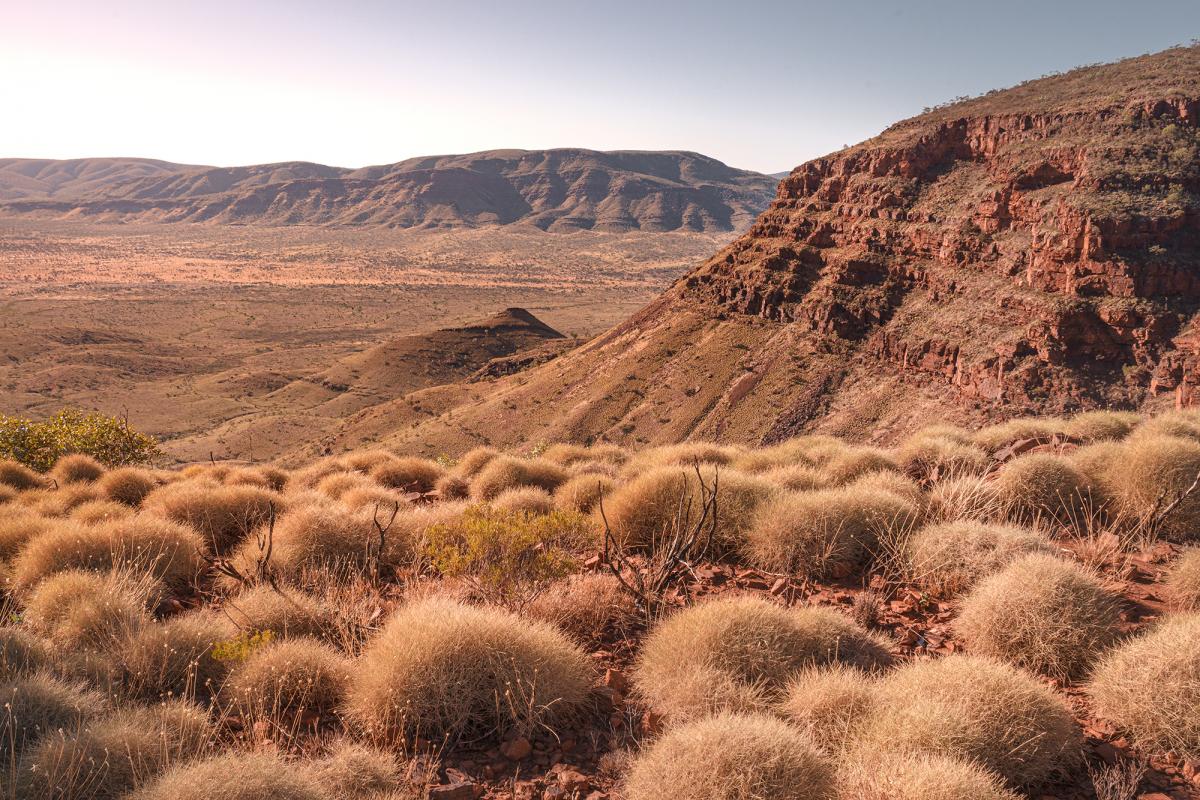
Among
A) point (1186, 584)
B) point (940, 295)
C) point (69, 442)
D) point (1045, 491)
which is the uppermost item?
point (940, 295)

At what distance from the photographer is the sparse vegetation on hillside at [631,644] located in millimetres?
3592

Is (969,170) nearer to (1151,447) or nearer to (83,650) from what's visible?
(1151,447)

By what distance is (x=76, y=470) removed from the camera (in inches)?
454

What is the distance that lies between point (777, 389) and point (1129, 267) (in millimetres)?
19384

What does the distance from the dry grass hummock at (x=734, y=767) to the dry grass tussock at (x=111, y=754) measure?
259cm

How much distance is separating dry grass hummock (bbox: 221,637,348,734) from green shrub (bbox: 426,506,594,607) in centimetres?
154

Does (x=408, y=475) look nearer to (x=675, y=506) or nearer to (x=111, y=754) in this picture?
(x=675, y=506)

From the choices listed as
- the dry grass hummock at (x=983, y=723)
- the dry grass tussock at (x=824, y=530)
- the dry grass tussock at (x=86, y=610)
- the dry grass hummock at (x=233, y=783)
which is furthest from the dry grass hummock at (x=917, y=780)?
the dry grass tussock at (x=86, y=610)

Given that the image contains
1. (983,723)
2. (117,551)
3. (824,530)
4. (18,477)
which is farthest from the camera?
(18,477)

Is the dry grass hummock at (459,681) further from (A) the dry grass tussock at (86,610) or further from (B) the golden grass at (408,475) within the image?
(B) the golden grass at (408,475)

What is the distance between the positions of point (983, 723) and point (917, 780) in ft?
3.16

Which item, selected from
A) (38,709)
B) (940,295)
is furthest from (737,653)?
(940,295)

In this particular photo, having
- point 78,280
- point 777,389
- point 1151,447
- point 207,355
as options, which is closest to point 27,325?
point 207,355

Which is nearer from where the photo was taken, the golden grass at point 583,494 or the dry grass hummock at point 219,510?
the dry grass hummock at point 219,510
